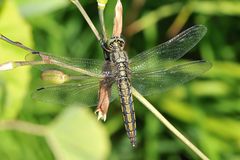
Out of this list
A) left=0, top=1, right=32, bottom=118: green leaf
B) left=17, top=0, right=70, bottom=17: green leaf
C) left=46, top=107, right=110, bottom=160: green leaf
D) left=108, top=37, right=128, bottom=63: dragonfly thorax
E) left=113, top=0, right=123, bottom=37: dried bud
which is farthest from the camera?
left=17, top=0, right=70, bottom=17: green leaf

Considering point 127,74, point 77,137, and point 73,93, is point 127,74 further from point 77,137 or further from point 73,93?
point 77,137

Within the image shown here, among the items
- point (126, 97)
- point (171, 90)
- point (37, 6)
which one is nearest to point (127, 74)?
point (126, 97)

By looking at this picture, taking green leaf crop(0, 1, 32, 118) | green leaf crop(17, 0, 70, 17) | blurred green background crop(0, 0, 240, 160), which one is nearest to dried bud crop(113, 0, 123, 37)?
green leaf crop(0, 1, 32, 118)

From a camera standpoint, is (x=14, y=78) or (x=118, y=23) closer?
(x=118, y=23)

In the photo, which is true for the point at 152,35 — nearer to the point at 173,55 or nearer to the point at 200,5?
the point at 200,5

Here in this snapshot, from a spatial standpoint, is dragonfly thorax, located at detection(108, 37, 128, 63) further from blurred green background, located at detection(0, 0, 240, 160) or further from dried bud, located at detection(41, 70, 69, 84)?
blurred green background, located at detection(0, 0, 240, 160)

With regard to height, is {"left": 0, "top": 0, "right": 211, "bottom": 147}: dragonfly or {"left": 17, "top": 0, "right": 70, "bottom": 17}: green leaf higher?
{"left": 17, "top": 0, "right": 70, "bottom": 17}: green leaf
